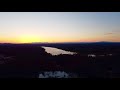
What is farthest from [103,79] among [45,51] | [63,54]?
→ [45,51]

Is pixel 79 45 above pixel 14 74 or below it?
above
